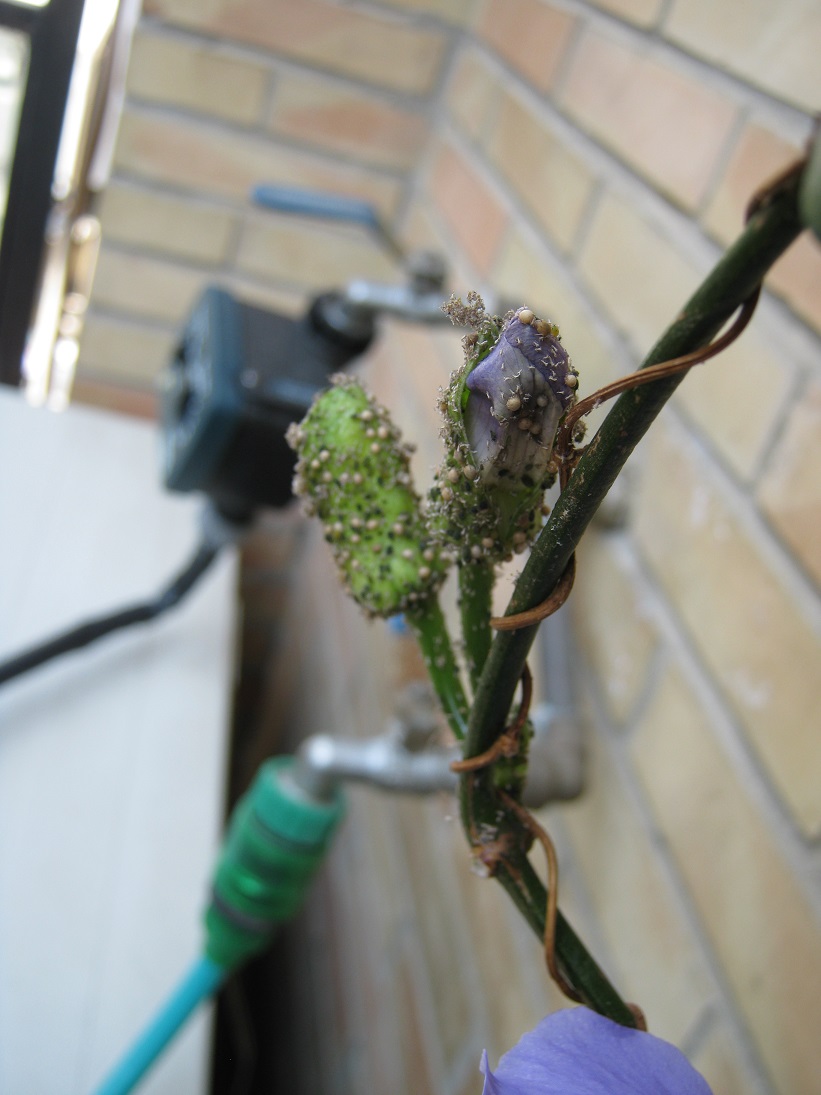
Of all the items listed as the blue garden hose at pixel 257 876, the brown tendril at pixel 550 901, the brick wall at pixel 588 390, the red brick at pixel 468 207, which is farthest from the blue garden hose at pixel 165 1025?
the red brick at pixel 468 207

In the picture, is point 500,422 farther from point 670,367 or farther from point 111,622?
point 111,622

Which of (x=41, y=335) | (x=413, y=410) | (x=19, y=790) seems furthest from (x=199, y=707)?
(x=41, y=335)

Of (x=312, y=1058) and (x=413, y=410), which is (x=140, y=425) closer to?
(x=413, y=410)

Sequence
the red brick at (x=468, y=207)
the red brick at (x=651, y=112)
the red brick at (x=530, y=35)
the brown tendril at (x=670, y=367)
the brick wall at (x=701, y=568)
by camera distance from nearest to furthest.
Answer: the brown tendril at (x=670, y=367), the brick wall at (x=701, y=568), the red brick at (x=651, y=112), the red brick at (x=530, y=35), the red brick at (x=468, y=207)

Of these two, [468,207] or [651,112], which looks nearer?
[651,112]

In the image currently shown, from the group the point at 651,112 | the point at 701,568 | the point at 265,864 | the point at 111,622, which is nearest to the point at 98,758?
the point at 111,622

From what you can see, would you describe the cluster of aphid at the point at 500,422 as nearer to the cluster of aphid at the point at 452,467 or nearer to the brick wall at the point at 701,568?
the cluster of aphid at the point at 452,467

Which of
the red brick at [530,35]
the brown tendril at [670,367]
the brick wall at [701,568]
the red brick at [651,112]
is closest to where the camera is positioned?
the brown tendril at [670,367]
